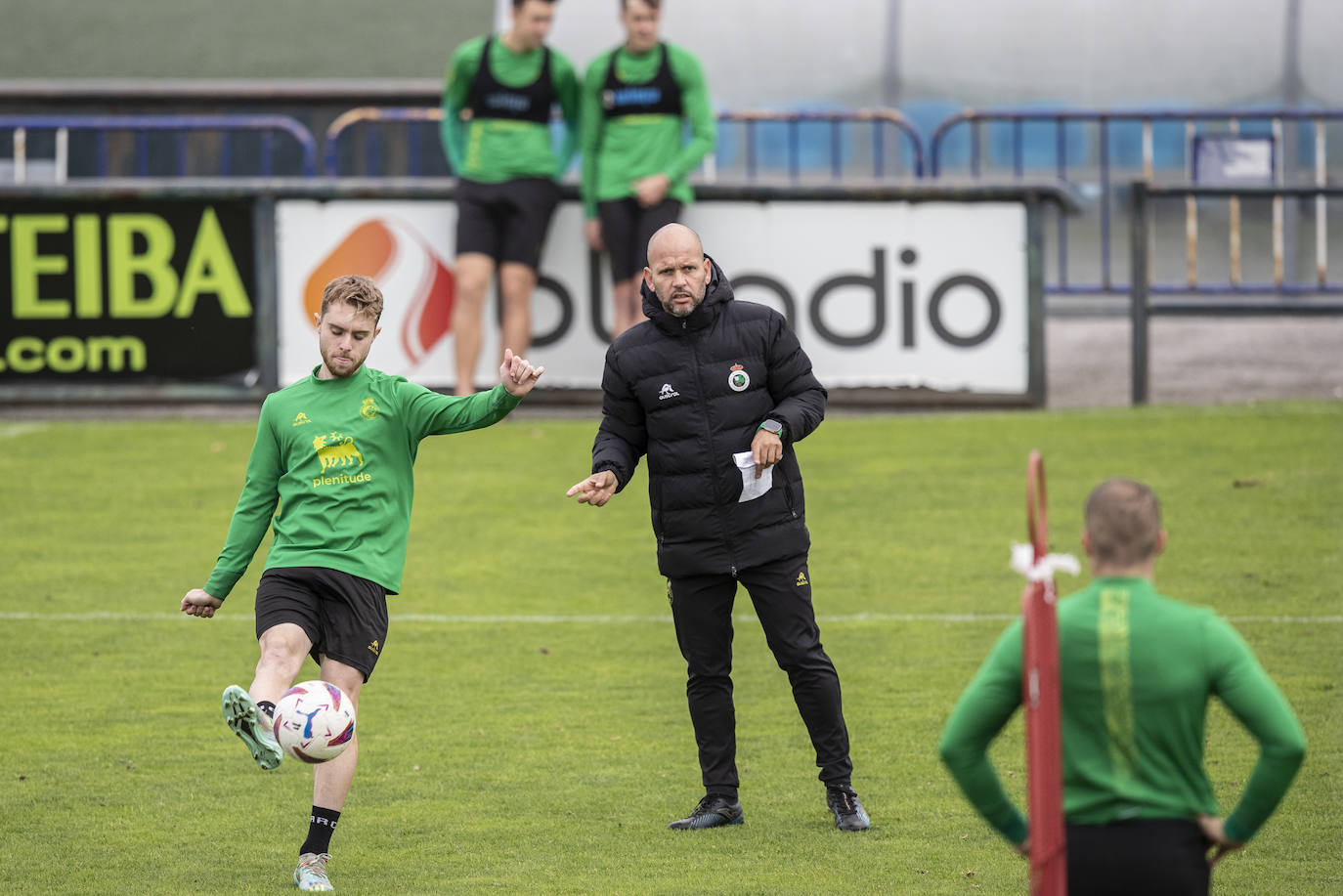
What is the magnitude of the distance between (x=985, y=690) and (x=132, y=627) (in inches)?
260

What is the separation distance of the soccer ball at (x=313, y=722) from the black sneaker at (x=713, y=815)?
1447 mm

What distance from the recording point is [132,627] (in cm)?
974

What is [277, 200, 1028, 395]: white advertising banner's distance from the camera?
565 inches

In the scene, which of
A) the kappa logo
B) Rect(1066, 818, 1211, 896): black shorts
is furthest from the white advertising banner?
Rect(1066, 818, 1211, 896): black shorts

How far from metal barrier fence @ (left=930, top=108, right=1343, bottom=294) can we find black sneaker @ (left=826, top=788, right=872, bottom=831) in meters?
10.4

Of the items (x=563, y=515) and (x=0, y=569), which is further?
(x=563, y=515)

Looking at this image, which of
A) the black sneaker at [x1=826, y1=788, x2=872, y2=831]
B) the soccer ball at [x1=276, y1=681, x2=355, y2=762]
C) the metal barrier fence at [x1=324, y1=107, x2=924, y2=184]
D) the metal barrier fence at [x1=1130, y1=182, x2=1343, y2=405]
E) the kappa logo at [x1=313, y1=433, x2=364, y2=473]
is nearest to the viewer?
the soccer ball at [x1=276, y1=681, x2=355, y2=762]

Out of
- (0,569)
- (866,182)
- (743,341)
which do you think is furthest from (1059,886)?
(866,182)

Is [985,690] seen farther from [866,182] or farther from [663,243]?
[866,182]

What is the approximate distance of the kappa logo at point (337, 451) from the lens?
236 inches

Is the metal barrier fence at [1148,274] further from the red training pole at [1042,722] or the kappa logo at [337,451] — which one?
the red training pole at [1042,722]

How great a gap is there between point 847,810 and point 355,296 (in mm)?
2282

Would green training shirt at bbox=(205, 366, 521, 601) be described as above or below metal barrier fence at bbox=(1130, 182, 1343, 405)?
below

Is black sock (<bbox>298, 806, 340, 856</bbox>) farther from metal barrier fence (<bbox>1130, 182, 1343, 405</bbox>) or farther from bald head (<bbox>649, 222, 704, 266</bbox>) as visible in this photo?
metal barrier fence (<bbox>1130, 182, 1343, 405</bbox>)
